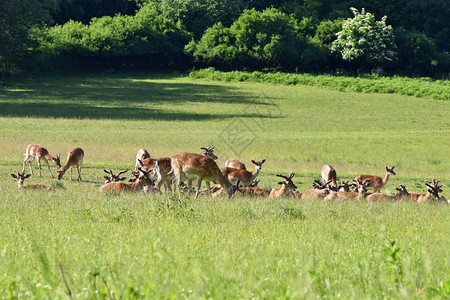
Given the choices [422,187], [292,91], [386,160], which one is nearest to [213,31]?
[292,91]

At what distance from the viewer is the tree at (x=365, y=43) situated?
74.2 metres

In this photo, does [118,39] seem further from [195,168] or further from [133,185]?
[195,168]

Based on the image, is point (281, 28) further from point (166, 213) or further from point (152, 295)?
point (152, 295)

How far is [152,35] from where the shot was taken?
→ 76.0 metres

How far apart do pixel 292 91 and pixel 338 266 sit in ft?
186

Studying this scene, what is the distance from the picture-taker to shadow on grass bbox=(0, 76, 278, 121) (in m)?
46.9

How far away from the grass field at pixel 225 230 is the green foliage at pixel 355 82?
24.3m

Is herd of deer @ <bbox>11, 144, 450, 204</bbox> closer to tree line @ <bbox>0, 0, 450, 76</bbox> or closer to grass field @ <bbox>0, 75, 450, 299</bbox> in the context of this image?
grass field @ <bbox>0, 75, 450, 299</bbox>

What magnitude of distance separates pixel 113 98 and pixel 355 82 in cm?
2077

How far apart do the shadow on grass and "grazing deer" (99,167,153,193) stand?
2742 cm

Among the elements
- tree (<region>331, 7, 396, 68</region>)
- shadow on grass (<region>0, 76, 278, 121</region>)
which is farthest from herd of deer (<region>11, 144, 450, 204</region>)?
tree (<region>331, 7, 396, 68</region>)

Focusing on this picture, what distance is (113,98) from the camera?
182 feet

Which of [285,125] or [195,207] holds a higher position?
[195,207]

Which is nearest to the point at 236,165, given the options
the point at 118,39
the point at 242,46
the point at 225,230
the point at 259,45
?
the point at 225,230
